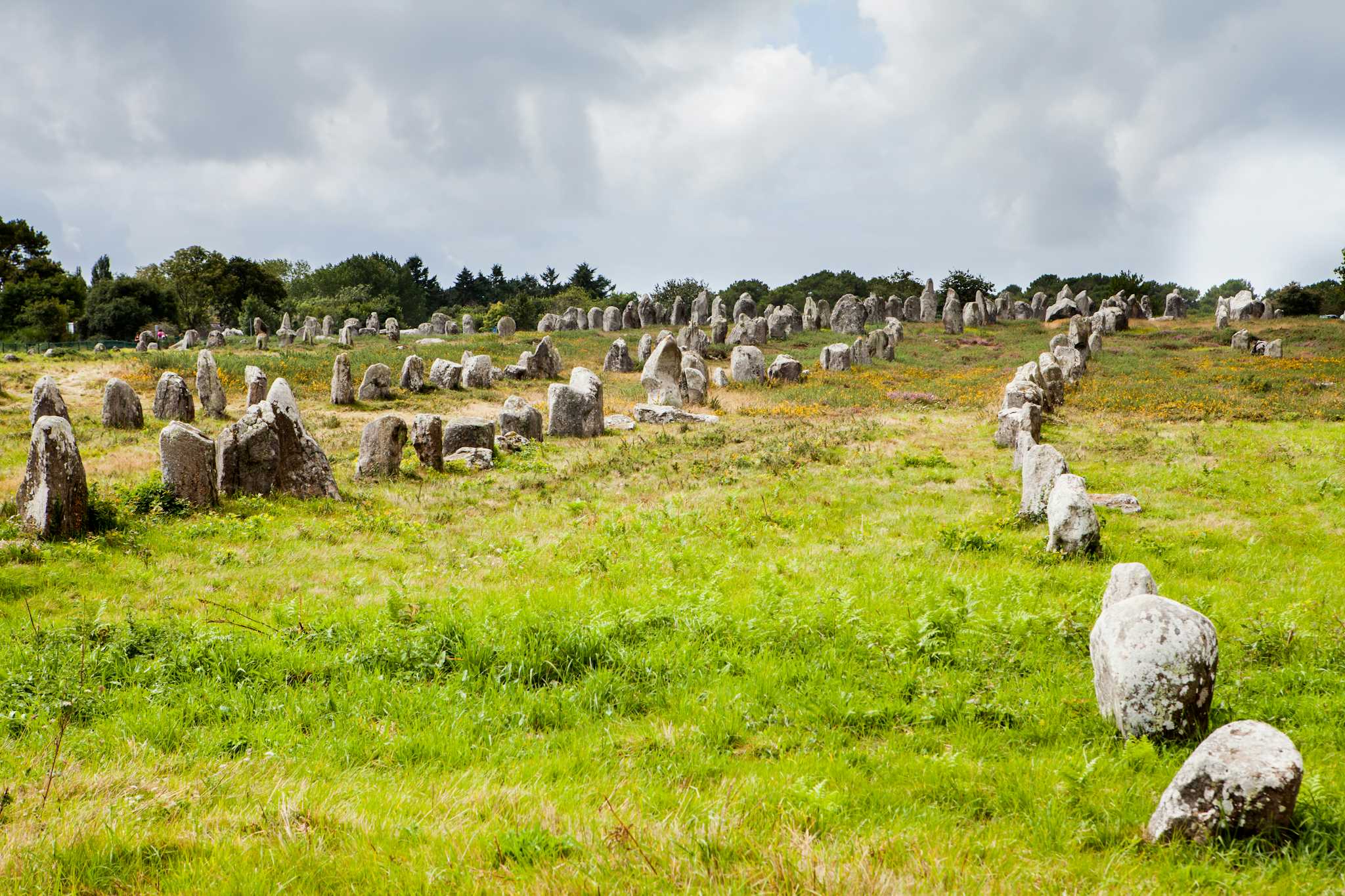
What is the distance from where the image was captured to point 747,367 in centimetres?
3684

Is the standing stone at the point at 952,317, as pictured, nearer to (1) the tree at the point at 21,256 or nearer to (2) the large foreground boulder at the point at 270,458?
(2) the large foreground boulder at the point at 270,458

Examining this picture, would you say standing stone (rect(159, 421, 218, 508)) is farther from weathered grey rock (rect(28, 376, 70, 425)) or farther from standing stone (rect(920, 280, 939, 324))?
standing stone (rect(920, 280, 939, 324))

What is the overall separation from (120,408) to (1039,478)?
24491mm

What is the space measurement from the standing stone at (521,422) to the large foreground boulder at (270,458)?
7.76 m

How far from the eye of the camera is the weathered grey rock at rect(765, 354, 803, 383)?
36438 millimetres

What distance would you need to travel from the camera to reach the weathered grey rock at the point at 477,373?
35.2 meters

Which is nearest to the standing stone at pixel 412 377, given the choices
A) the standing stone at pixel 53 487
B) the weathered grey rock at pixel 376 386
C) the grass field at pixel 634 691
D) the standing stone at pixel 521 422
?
the weathered grey rock at pixel 376 386

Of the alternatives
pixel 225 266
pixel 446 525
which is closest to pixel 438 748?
pixel 446 525

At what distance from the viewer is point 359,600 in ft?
29.7

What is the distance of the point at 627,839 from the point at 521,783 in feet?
3.60

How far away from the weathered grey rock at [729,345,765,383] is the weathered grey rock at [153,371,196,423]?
872 inches

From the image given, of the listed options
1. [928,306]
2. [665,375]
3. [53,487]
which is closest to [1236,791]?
[53,487]

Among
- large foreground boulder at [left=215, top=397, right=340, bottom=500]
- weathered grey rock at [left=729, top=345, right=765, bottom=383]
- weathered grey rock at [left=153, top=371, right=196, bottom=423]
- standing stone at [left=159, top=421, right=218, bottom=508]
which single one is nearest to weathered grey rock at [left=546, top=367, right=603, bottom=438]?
large foreground boulder at [left=215, top=397, right=340, bottom=500]

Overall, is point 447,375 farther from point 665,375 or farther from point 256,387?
point 665,375
